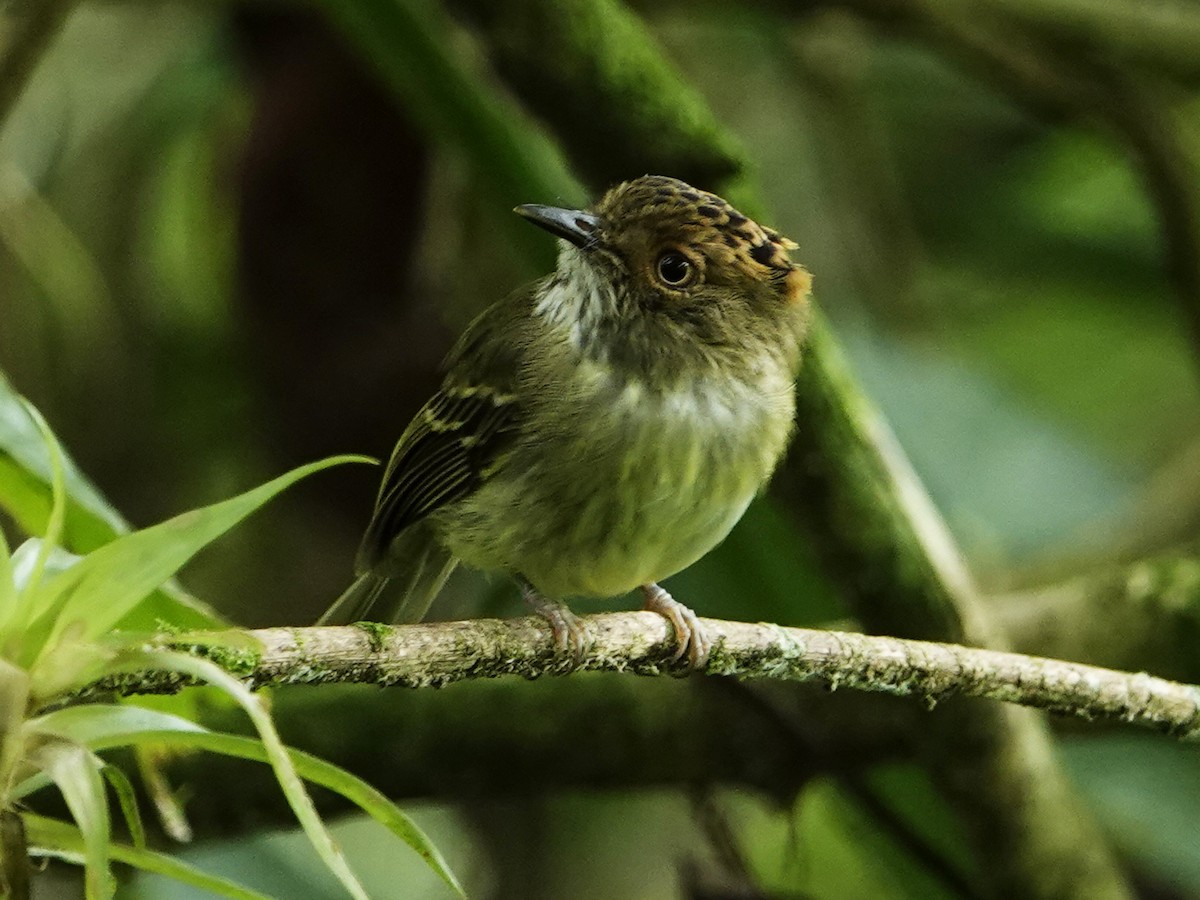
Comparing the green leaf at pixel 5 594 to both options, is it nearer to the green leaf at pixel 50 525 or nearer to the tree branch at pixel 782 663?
the green leaf at pixel 50 525

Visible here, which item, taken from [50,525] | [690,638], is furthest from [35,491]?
[690,638]

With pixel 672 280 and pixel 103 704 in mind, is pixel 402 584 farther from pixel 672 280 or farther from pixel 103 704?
pixel 103 704

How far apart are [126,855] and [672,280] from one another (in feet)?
5.32

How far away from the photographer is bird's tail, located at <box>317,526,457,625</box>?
316 centimetres

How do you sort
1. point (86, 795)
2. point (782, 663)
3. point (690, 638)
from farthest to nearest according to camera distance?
point (690, 638)
point (782, 663)
point (86, 795)

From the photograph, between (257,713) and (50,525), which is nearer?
(257,713)

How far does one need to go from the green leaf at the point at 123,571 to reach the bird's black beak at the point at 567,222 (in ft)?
4.22

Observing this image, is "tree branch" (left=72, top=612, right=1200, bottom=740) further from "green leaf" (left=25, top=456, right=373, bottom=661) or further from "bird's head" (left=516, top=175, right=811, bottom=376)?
"bird's head" (left=516, top=175, right=811, bottom=376)

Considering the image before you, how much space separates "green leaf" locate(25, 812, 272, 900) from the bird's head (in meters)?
1.40

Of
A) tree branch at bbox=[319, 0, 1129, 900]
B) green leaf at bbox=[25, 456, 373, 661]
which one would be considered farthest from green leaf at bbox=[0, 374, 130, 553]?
tree branch at bbox=[319, 0, 1129, 900]

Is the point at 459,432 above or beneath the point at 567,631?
above

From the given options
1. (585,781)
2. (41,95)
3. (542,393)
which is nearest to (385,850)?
(585,781)

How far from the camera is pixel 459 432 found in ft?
9.76

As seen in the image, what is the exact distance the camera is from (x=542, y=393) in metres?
2.84
